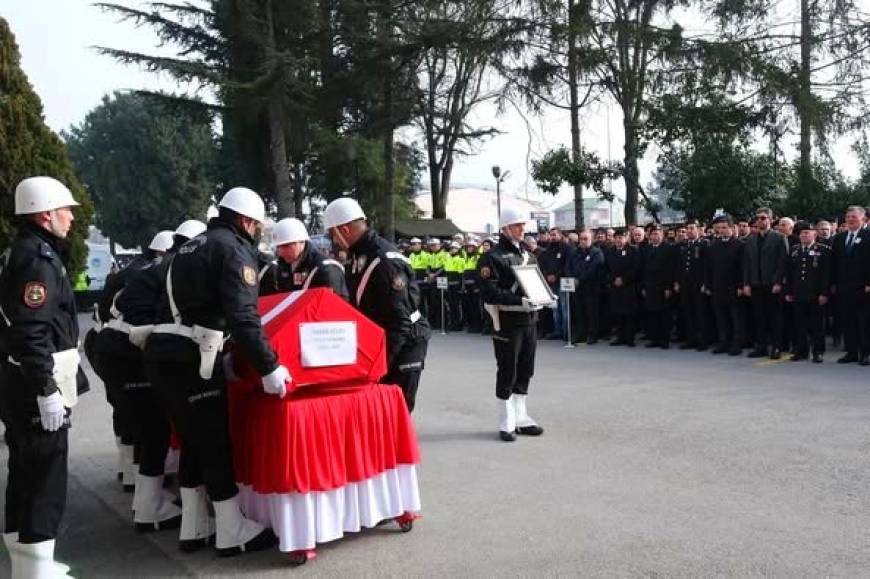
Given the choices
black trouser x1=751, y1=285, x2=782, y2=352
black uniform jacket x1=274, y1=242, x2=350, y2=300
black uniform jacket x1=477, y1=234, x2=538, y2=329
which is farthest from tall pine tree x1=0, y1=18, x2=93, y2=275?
black trouser x1=751, y1=285, x2=782, y2=352

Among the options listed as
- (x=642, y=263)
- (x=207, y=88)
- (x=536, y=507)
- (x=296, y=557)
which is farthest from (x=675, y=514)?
(x=207, y=88)

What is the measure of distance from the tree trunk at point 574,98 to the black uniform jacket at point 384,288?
536 inches

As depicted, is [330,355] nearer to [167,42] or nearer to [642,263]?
[642,263]

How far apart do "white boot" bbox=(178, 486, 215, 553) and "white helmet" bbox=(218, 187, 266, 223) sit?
182 cm

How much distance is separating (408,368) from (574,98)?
53.9 feet

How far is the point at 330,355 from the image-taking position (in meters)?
4.97

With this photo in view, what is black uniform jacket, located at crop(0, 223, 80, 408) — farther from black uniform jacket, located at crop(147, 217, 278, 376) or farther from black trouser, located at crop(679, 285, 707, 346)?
black trouser, located at crop(679, 285, 707, 346)

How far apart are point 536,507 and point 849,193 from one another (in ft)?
53.2

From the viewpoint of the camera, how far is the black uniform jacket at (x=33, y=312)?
4.28 m

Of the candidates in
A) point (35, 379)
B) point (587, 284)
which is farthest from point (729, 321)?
point (35, 379)

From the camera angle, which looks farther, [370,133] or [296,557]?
[370,133]

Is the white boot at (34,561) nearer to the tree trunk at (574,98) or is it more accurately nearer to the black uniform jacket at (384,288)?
the black uniform jacket at (384,288)

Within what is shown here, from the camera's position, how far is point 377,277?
18.9ft

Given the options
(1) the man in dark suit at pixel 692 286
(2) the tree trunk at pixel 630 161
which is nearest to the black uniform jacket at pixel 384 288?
(1) the man in dark suit at pixel 692 286
